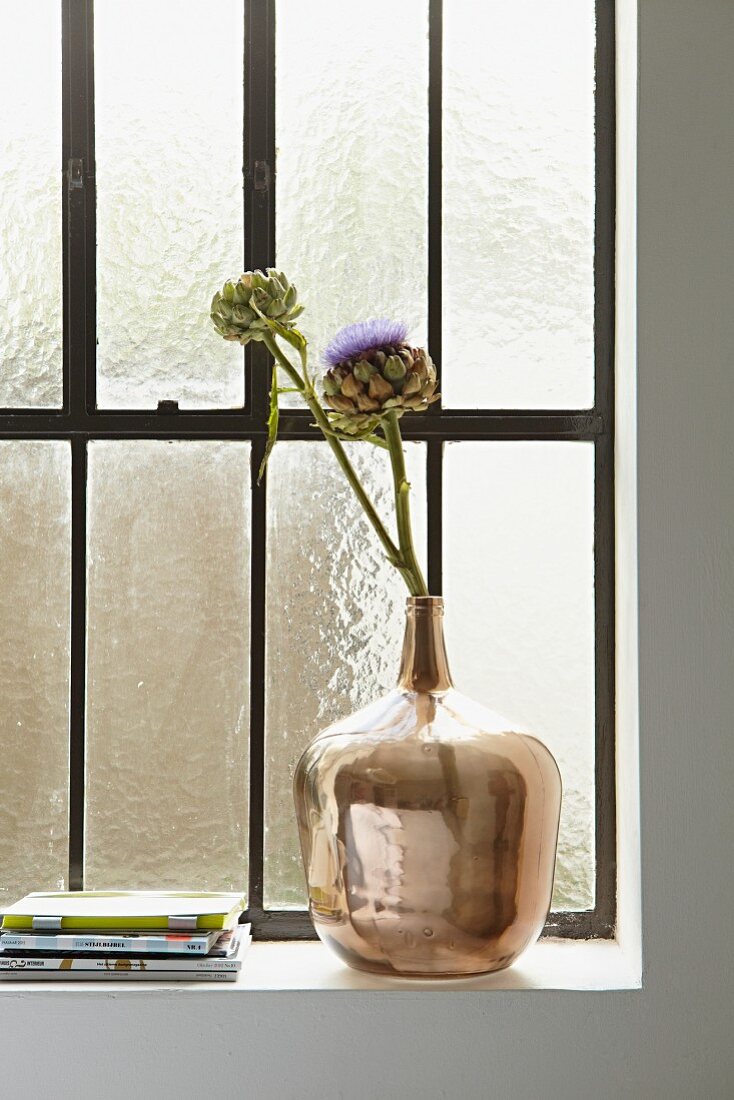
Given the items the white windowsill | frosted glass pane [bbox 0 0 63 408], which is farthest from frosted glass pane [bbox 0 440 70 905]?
the white windowsill

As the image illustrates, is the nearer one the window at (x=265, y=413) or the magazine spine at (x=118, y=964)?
the magazine spine at (x=118, y=964)

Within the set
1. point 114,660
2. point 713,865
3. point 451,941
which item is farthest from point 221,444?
point 713,865

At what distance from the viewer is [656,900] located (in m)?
1.25

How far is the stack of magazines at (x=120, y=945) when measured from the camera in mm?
1251

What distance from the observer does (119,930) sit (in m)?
1.26

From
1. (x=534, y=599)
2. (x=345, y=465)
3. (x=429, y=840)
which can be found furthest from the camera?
(x=534, y=599)

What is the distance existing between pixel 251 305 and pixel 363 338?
141 millimetres

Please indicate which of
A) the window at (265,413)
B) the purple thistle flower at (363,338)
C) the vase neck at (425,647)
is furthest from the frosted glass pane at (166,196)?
the vase neck at (425,647)

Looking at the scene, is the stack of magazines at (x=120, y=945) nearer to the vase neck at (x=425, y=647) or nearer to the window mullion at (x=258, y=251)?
the window mullion at (x=258, y=251)

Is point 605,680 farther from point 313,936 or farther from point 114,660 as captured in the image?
point 114,660

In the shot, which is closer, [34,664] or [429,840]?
[429,840]

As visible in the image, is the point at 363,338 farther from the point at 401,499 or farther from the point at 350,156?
the point at 350,156

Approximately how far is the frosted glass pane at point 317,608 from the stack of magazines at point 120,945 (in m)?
0.21

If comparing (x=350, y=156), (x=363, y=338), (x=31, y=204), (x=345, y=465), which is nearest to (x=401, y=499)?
(x=345, y=465)
